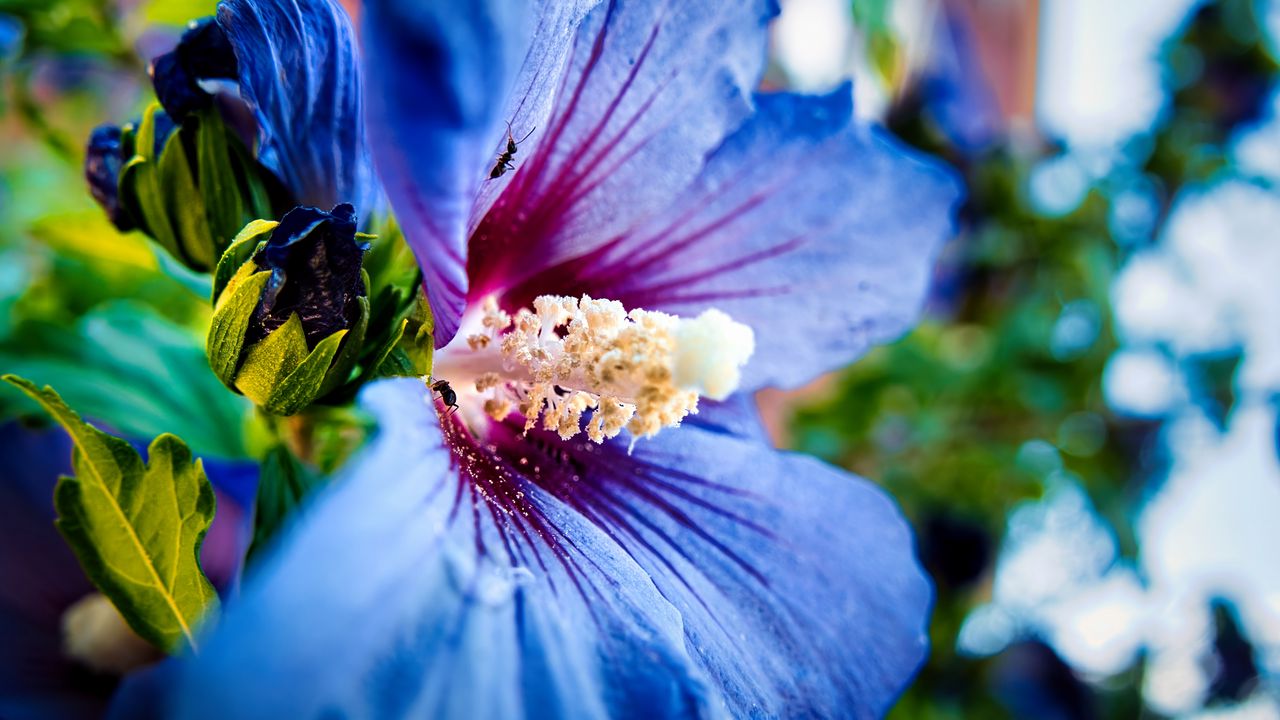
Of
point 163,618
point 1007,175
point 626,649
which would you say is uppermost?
point 163,618

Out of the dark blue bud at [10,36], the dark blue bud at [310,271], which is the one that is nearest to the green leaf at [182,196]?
the dark blue bud at [310,271]

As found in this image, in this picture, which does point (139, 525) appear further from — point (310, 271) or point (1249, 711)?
point (1249, 711)

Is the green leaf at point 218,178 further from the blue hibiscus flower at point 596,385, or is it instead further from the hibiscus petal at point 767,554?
the hibiscus petal at point 767,554

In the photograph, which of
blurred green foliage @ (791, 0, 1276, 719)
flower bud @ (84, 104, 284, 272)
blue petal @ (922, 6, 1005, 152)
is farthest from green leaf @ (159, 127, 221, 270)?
blue petal @ (922, 6, 1005, 152)

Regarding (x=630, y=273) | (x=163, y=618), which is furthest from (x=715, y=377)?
(x=163, y=618)

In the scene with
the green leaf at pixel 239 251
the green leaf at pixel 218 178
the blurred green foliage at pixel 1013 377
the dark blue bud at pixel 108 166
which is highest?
the dark blue bud at pixel 108 166

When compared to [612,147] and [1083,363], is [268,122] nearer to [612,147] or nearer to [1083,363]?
[612,147]

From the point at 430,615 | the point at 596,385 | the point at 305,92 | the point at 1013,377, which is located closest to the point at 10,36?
the point at 305,92
